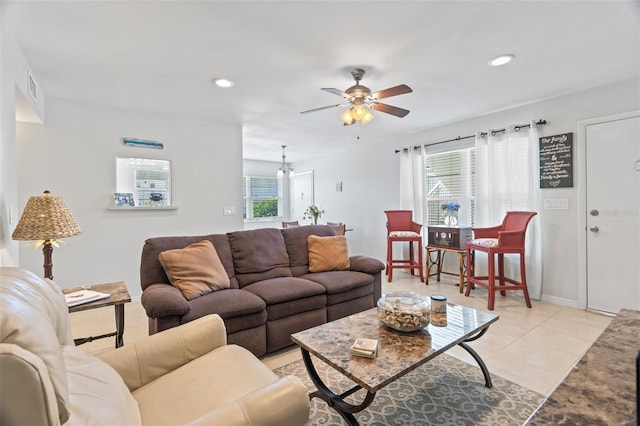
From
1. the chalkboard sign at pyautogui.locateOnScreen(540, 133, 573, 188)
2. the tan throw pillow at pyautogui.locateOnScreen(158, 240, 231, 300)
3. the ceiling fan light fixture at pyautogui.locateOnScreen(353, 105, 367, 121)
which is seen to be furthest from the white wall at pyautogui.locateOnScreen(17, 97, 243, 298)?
the chalkboard sign at pyautogui.locateOnScreen(540, 133, 573, 188)

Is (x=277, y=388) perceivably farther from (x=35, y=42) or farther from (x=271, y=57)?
(x=35, y=42)

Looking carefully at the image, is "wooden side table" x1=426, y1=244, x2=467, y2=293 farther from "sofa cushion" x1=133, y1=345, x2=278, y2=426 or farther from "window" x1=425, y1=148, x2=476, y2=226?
"sofa cushion" x1=133, y1=345, x2=278, y2=426

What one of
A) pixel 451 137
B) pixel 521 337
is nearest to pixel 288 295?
pixel 521 337

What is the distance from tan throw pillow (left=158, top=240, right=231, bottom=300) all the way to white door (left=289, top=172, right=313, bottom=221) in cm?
502

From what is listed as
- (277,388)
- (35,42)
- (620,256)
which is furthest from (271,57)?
(620,256)

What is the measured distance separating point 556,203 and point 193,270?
396cm

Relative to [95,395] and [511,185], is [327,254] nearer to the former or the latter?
[95,395]

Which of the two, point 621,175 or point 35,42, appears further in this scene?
point 621,175

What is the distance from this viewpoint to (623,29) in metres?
2.14

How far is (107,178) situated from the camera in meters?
3.62

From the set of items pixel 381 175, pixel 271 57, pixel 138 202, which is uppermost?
pixel 271 57

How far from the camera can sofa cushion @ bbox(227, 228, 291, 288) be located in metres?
2.80

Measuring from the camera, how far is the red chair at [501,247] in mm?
3322

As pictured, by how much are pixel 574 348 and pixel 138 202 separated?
482 cm
